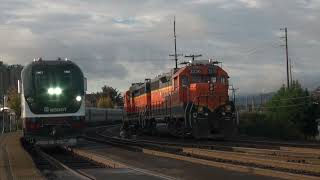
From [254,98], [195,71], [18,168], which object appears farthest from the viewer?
[254,98]

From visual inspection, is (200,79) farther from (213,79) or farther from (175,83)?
(175,83)

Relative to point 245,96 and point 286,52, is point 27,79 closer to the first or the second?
point 245,96

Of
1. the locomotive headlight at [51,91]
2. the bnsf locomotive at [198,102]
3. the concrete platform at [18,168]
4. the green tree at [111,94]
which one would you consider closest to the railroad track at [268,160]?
the locomotive headlight at [51,91]

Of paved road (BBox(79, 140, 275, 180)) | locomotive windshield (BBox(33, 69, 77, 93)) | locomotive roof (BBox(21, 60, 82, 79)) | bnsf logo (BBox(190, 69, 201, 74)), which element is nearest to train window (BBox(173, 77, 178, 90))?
bnsf logo (BBox(190, 69, 201, 74))

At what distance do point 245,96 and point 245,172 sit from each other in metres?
55.8

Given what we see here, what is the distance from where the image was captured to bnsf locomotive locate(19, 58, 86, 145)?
80.6 ft

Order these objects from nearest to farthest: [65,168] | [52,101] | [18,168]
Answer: [18,168] → [65,168] → [52,101]

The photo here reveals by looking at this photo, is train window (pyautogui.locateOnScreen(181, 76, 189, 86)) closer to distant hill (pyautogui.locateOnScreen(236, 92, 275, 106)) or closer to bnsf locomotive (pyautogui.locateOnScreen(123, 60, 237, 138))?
bnsf locomotive (pyautogui.locateOnScreen(123, 60, 237, 138))

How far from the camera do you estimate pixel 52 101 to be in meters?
24.9

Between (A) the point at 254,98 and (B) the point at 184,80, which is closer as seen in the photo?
(B) the point at 184,80

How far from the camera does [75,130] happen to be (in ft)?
81.8

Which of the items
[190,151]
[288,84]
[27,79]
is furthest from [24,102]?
[288,84]

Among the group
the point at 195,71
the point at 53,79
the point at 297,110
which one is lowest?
the point at 297,110

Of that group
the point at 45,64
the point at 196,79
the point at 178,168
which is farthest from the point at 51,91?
the point at 178,168
